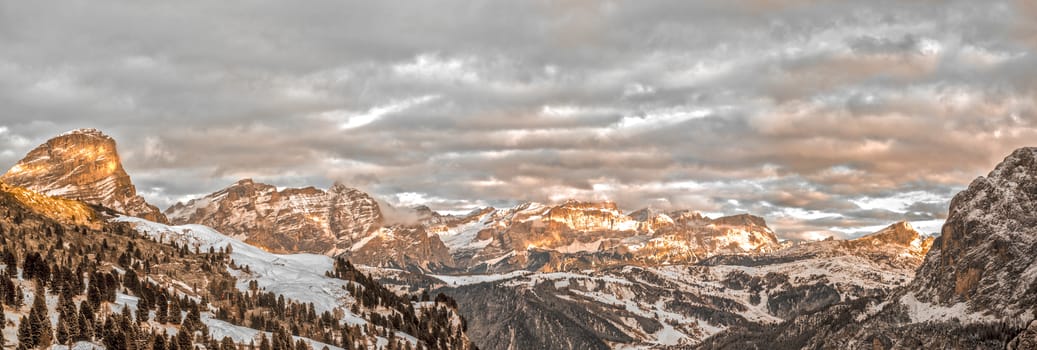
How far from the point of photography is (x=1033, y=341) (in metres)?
121
